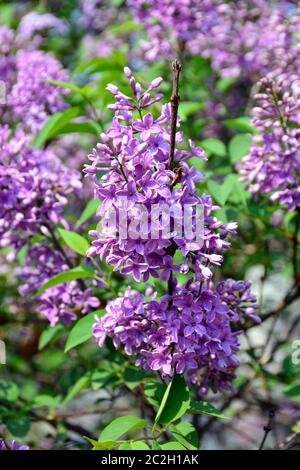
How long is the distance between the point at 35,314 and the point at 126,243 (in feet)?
7.40

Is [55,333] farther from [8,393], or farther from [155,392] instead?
[155,392]

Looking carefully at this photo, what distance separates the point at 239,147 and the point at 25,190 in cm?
102

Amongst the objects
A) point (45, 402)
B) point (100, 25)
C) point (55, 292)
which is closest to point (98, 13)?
point (100, 25)

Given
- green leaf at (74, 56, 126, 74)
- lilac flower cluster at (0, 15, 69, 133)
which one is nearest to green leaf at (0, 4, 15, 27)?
lilac flower cluster at (0, 15, 69, 133)

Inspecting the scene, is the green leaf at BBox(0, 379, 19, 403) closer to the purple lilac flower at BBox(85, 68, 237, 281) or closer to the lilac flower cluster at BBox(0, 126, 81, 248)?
the lilac flower cluster at BBox(0, 126, 81, 248)

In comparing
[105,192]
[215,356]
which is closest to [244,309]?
[215,356]

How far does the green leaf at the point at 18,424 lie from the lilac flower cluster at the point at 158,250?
3.03ft

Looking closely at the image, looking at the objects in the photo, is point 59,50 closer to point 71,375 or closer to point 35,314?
point 35,314

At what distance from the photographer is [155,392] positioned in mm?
2244

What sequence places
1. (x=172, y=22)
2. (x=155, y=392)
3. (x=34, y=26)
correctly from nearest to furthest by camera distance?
(x=155, y=392)
(x=172, y=22)
(x=34, y=26)

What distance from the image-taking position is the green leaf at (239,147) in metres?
3.03

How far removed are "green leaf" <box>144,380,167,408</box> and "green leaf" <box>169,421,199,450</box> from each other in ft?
0.35

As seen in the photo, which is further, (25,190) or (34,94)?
(34,94)

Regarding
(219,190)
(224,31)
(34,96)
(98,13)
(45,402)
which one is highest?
(98,13)
